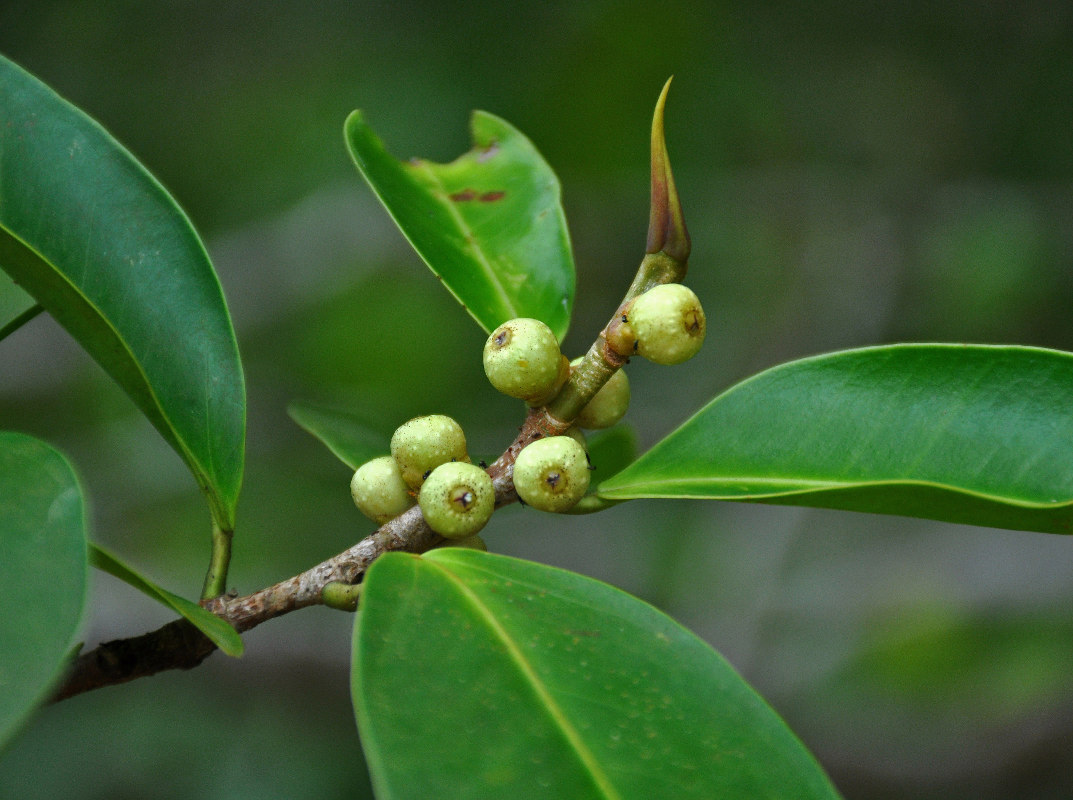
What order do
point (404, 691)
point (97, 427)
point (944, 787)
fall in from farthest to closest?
point (97, 427), point (944, 787), point (404, 691)

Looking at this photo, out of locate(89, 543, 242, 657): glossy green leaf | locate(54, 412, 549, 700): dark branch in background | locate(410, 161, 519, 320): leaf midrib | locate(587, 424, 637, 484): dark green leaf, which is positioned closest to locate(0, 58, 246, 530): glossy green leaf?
locate(54, 412, 549, 700): dark branch in background

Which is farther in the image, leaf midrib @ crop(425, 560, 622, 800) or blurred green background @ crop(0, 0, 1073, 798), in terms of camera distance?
blurred green background @ crop(0, 0, 1073, 798)

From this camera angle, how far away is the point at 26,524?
2.44 ft

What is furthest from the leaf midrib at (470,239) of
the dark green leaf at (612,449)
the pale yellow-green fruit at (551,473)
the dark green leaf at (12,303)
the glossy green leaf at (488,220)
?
the dark green leaf at (12,303)

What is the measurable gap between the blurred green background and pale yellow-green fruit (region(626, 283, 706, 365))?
1.95 meters

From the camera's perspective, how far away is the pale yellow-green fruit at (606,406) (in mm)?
1094

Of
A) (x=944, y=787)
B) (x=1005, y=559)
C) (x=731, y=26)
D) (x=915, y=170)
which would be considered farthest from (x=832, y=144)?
(x=944, y=787)

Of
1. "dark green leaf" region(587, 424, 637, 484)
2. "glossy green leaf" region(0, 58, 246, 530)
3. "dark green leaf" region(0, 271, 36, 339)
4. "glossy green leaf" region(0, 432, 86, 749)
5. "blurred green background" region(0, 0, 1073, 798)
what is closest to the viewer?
"glossy green leaf" region(0, 432, 86, 749)

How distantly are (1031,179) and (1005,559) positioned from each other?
1.74 metres

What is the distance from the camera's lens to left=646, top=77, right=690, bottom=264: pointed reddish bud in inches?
37.2

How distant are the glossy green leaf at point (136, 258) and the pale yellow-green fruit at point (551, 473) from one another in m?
0.34

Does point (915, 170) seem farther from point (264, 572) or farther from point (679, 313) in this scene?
point (679, 313)

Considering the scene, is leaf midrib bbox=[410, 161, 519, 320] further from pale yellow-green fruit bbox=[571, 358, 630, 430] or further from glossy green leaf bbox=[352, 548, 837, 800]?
glossy green leaf bbox=[352, 548, 837, 800]

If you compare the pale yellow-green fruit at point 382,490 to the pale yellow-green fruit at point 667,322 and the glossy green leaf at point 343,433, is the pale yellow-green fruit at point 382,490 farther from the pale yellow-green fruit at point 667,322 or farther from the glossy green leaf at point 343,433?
the pale yellow-green fruit at point 667,322
